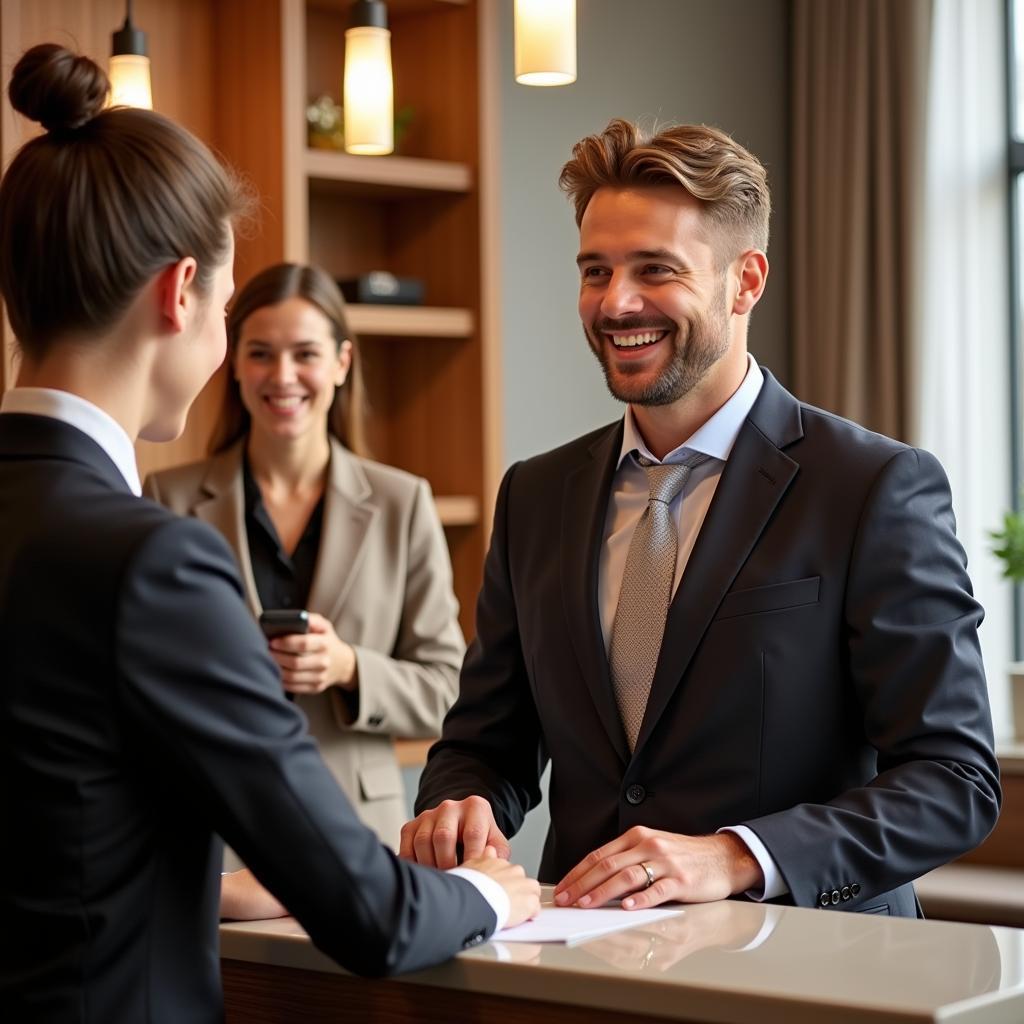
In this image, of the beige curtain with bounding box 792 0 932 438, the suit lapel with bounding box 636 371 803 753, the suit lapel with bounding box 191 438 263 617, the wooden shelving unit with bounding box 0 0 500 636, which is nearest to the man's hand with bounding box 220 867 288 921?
the suit lapel with bounding box 636 371 803 753

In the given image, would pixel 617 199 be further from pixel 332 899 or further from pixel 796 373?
pixel 796 373

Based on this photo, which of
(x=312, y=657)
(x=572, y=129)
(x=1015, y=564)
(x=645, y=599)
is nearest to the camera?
(x=645, y=599)

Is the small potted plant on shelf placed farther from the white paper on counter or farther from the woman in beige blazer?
the white paper on counter

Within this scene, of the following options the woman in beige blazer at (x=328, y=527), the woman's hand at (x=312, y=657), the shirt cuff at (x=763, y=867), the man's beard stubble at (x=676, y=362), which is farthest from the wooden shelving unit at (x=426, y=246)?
the shirt cuff at (x=763, y=867)

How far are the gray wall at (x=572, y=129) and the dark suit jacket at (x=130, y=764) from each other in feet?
12.5

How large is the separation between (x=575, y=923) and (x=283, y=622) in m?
1.63

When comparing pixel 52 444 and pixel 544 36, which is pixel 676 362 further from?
pixel 52 444

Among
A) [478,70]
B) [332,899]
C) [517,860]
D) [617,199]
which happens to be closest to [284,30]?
[478,70]

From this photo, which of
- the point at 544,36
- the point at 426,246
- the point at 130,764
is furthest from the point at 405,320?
the point at 130,764

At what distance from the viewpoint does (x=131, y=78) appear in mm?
2967

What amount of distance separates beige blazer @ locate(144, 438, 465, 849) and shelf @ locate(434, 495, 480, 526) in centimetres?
68

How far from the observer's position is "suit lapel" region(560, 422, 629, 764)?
2.22 metres

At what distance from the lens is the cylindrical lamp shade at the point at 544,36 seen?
2.66 m

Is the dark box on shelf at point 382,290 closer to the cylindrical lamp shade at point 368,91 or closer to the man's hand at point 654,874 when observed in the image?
the cylindrical lamp shade at point 368,91
